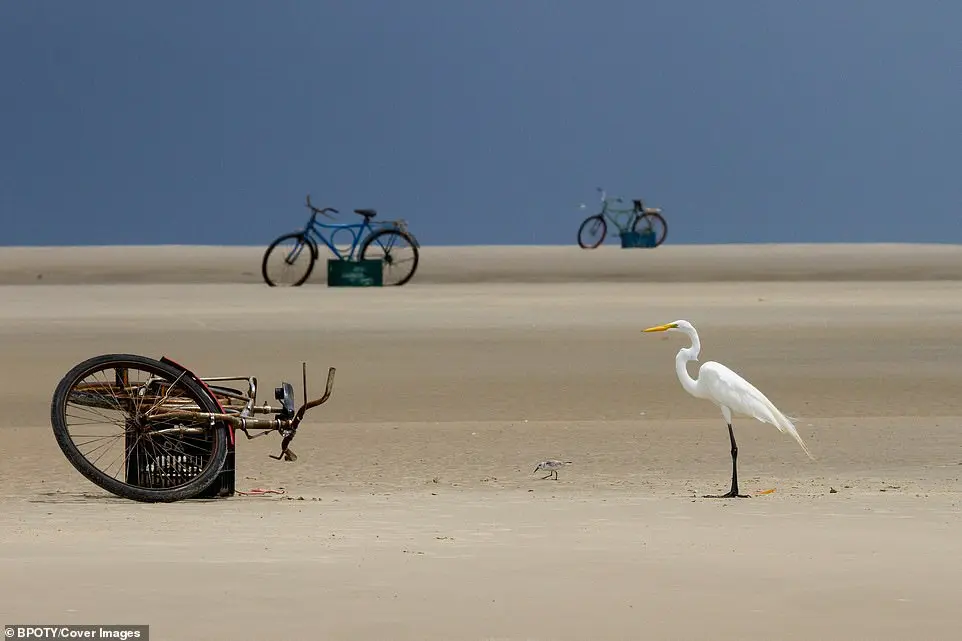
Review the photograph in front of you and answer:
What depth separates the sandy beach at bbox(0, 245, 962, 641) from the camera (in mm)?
5281

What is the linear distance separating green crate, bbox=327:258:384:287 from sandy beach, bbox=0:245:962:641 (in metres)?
2.34

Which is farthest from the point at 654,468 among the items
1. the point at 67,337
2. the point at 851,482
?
the point at 67,337

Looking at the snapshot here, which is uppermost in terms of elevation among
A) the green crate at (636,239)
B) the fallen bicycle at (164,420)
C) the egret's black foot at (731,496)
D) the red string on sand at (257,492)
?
the green crate at (636,239)

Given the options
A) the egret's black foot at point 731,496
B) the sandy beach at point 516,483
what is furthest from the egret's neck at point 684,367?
the egret's black foot at point 731,496

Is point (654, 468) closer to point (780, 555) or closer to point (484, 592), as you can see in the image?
point (780, 555)

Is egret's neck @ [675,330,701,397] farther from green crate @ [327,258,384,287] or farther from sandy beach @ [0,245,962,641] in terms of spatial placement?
green crate @ [327,258,384,287]

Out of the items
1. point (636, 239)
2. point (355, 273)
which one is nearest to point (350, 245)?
point (355, 273)

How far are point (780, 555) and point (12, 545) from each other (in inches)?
98.8

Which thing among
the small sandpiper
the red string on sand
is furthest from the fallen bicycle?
the small sandpiper

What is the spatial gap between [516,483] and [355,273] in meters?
14.6

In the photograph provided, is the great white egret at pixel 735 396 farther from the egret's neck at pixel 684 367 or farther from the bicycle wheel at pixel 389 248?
the bicycle wheel at pixel 389 248

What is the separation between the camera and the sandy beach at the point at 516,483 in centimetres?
528

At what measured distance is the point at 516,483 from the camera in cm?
870

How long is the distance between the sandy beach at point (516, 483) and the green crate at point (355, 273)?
92.0 inches
